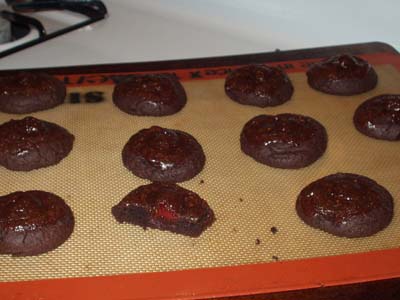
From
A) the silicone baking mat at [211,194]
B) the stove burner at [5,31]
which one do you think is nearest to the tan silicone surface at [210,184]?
the silicone baking mat at [211,194]

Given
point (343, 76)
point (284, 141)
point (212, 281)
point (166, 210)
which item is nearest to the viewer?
point (212, 281)

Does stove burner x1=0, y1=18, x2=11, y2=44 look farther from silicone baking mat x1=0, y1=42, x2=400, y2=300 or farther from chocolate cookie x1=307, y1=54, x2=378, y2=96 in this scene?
chocolate cookie x1=307, y1=54, x2=378, y2=96

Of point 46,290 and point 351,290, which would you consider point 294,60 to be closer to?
point 351,290

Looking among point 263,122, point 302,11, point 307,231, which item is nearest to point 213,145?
point 263,122

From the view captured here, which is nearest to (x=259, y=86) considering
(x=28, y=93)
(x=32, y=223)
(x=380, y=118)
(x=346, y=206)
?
(x=380, y=118)

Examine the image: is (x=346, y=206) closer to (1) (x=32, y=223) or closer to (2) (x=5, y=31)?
(1) (x=32, y=223)

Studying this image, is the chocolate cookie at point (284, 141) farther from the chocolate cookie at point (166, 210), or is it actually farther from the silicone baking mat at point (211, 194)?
the chocolate cookie at point (166, 210)
